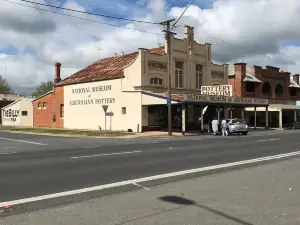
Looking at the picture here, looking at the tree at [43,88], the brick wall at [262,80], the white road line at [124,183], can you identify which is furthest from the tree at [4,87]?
the white road line at [124,183]

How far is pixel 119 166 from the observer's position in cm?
1208

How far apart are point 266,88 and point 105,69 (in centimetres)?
2605

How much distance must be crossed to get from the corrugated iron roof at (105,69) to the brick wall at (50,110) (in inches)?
62.8

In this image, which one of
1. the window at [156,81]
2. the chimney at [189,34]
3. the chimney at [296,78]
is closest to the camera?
the window at [156,81]

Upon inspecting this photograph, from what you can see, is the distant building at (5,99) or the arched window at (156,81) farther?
the distant building at (5,99)

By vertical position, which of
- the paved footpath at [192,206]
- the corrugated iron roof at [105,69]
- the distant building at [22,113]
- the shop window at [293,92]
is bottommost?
the paved footpath at [192,206]

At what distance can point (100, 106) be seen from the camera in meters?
40.8

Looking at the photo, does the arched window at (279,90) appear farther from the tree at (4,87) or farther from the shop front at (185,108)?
the tree at (4,87)

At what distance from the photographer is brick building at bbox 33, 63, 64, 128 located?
4738 centimetres

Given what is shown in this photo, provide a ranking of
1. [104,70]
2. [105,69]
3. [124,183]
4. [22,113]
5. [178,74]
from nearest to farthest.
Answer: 1. [124,183]
2. [178,74]
3. [104,70]
4. [105,69]
5. [22,113]

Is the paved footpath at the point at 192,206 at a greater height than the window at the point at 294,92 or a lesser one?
lesser

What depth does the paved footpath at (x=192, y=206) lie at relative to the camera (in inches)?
235

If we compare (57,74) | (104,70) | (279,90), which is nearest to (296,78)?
(279,90)

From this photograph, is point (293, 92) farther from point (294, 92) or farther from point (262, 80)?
point (262, 80)
